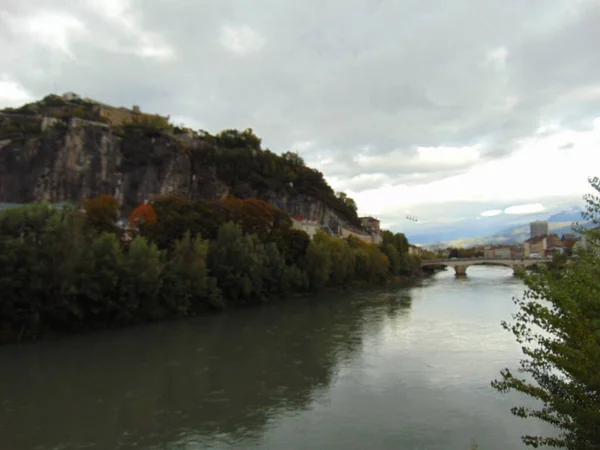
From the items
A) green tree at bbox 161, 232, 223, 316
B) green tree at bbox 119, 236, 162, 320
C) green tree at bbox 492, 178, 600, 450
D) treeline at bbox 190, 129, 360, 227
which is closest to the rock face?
treeline at bbox 190, 129, 360, 227

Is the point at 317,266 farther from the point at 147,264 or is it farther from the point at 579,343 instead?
the point at 579,343

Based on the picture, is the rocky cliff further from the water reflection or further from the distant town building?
the water reflection

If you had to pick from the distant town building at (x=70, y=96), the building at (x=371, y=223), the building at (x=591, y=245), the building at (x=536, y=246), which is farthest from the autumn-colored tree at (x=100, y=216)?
the building at (x=536, y=246)

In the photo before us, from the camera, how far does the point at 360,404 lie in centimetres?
1280

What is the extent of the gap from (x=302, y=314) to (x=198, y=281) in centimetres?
677

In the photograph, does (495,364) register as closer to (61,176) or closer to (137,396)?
(137,396)

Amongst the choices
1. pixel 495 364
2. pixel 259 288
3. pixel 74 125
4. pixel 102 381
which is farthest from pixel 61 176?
pixel 495 364

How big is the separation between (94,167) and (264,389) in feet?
175

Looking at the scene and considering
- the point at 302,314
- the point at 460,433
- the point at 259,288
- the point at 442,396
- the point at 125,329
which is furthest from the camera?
the point at 259,288

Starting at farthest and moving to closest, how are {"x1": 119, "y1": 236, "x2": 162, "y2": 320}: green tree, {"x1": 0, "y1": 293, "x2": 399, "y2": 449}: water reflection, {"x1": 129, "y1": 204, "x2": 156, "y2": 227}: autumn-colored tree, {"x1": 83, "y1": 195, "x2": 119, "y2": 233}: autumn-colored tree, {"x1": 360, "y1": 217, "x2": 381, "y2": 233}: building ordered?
{"x1": 360, "y1": 217, "x2": 381, "y2": 233}: building < {"x1": 129, "y1": 204, "x2": 156, "y2": 227}: autumn-colored tree < {"x1": 83, "y1": 195, "x2": 119, "y2": 233}: autumn-colored tree < {"x1": 119, "y1": 236, "x2": 162, "y2": 320}: green tree < {"x1": 0, "y1": 293, "x2": 399, "y2": 449}: water reflection

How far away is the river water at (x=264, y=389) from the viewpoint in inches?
426

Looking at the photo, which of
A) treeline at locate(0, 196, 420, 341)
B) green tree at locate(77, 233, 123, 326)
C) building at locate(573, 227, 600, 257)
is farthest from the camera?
green tree at locate(77, 233, 123, 326)

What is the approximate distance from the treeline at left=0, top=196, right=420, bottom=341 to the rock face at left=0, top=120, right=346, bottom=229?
73.8ft

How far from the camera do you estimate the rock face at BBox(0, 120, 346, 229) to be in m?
59.1
